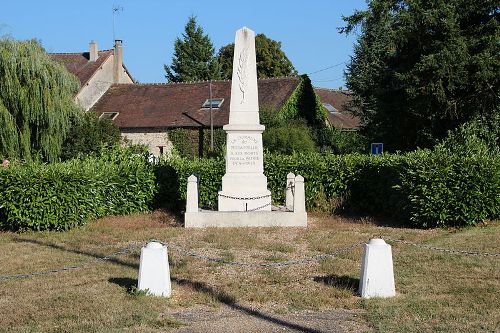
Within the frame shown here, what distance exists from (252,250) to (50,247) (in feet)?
12.8

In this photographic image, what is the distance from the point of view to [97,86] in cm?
4303

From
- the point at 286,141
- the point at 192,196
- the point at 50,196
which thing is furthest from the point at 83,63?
the point at 192,196

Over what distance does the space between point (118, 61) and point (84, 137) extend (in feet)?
54.0

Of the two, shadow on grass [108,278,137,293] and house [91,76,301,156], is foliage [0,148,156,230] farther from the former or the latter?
house [91,76,301,156]

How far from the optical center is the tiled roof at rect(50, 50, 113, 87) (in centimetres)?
4256

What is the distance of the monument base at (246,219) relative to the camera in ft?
47.9

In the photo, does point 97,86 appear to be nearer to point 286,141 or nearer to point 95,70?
point 95,70

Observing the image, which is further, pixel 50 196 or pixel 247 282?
pixel 50 196

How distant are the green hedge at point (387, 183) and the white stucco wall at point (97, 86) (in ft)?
78.9

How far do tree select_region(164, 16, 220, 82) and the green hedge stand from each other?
38636 mm

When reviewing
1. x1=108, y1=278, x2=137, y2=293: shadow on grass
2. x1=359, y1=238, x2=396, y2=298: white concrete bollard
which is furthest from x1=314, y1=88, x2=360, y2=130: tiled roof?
x1=359, y1=238, x2=396, y2=298: white concrete bollard

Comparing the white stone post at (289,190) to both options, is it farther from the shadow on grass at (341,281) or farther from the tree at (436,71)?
the shadow on grass at (341,281)

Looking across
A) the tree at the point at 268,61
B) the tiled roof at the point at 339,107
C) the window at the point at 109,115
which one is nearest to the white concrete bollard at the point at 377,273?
the window at the point at 109,115

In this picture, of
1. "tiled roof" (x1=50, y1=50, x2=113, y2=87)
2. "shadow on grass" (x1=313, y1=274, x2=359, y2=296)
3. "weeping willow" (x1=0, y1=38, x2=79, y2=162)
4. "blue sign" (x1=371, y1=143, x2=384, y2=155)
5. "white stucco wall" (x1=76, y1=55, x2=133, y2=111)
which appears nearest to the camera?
"shadow on grass" (x1=313, y1=274, x2=359, y2=296)
